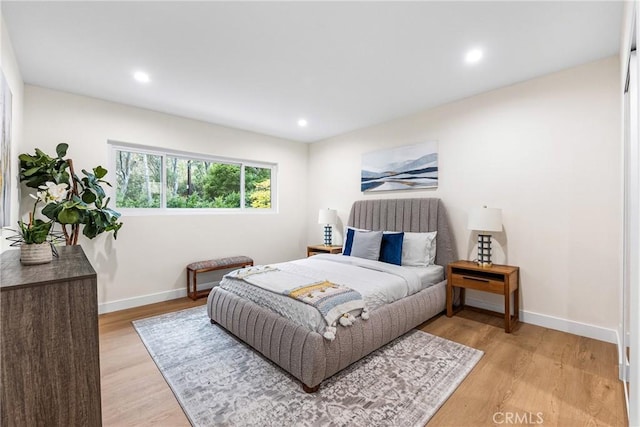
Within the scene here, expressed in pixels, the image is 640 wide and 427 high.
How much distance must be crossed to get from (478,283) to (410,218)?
1.14 metres

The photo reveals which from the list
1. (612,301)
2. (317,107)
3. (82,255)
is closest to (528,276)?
(612,301)

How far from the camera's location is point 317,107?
3.62 meters

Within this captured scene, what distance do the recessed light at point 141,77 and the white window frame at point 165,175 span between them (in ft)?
3.39

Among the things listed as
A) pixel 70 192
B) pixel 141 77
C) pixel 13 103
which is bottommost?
pixel 70 192

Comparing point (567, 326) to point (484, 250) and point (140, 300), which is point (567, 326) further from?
Answer: point (140, 300)

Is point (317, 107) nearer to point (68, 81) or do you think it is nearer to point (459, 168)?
point (459, 168)

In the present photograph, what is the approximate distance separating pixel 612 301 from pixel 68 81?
5.54 metres

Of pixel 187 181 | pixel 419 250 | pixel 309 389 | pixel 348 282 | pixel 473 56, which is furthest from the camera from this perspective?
pixel 187 181

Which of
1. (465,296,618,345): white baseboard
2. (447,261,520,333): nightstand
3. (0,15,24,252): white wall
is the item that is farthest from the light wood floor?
(0,15,24,252): white wall

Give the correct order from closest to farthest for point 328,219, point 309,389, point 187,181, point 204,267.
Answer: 1. point 309,389
2. point 204,267
3. point 187,181
4. point 328,219

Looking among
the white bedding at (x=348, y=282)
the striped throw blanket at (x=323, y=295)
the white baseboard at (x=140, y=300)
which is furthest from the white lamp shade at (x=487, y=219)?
the white baseboard at (x=140, y=300)

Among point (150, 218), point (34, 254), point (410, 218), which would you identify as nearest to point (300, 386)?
point (34, 254)

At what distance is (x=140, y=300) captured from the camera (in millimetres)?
3561

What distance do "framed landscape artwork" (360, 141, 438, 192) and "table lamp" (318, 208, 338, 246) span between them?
2.09 ft
